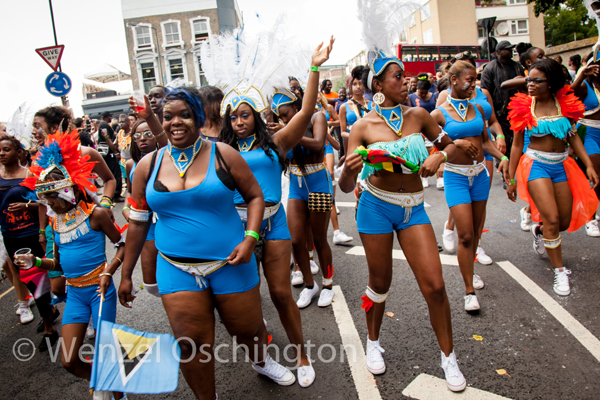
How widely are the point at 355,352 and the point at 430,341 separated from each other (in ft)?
2.08

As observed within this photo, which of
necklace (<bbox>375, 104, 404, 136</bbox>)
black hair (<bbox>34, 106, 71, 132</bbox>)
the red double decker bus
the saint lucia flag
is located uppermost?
the red double decker bus

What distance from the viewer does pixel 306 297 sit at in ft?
13.7

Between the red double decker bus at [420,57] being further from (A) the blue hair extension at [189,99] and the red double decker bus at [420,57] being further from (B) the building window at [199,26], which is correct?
(B) the building window at [199,26]

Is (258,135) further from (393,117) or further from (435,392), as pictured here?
(435,392)

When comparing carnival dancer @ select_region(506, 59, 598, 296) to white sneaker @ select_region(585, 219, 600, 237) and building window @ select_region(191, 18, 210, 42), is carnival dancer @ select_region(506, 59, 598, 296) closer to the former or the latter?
white sneaker @ select_region(585, 219, 600, 237)

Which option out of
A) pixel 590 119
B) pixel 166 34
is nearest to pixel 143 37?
pixel 166 34

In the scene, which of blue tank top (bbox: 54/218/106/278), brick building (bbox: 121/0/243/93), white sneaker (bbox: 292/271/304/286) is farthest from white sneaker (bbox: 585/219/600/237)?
brick building (bbox: 121/0/243/93)

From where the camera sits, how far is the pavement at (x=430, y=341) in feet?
9.02

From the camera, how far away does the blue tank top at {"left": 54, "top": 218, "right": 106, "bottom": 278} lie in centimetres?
305

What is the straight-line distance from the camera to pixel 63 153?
128 inches

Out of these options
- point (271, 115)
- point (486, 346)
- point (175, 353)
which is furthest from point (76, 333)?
point (486, 346)

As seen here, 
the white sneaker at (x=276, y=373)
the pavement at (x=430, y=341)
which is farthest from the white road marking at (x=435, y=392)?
the white sneaker at (x=276, y=373)

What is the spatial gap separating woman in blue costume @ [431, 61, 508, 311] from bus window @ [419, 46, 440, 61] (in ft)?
64.7

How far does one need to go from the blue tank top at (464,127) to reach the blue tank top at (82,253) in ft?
11.2
